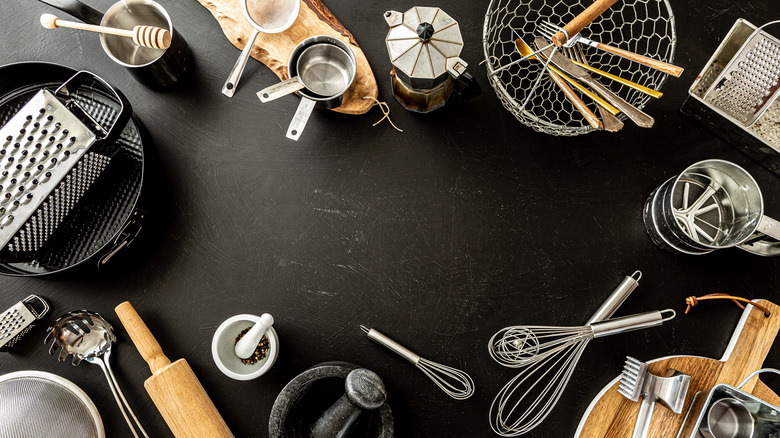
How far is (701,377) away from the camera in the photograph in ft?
2.81

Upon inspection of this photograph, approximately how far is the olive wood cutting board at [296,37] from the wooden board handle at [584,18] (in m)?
0.34

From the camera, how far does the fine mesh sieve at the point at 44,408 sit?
31.3 inches

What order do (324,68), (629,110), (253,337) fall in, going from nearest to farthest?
1. (629,110)
2. (253,337)
3. (324,68)

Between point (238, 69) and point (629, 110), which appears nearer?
point (629, 110)

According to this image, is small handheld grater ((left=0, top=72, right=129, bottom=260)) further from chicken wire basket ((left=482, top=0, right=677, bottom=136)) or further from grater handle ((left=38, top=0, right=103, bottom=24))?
chicken wire basket ((left=482, top=0, right=677, bottom=136))

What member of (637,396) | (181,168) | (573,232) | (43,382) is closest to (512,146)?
(573,232)

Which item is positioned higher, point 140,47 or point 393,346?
point 140,47

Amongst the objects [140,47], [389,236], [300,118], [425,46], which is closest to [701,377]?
[389,236]

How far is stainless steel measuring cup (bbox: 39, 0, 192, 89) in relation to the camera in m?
0.81

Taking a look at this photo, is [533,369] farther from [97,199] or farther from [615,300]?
[97,199]

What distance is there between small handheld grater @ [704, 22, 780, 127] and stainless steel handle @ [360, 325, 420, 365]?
0.72m

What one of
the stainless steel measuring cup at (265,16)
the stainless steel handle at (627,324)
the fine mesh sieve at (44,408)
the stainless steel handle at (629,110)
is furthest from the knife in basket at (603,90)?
the fine mesh sieve at (44,408)

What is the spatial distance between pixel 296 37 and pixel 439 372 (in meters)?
0.68

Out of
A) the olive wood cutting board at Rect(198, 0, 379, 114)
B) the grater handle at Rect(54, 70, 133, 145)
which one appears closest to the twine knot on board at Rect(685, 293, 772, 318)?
the olive wood cutting board at Rect(198, 0, 379, 114)
